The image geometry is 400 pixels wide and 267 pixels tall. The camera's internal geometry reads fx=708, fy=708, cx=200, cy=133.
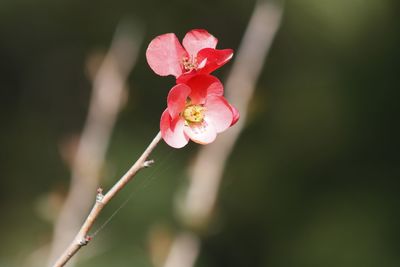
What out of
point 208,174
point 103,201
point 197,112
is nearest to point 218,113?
point 197,112

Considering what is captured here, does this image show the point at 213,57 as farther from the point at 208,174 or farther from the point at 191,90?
the point at 208,174

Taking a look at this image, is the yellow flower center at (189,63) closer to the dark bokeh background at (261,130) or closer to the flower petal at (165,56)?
the flower petal at (165,56)

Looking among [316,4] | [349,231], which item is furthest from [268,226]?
[316,4]

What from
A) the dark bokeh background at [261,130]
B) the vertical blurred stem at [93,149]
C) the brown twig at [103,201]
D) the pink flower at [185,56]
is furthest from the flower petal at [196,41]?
the dark bokeh background at [261,130]

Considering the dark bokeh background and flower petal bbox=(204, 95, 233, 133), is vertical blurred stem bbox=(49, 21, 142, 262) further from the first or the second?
the dark bokeh background

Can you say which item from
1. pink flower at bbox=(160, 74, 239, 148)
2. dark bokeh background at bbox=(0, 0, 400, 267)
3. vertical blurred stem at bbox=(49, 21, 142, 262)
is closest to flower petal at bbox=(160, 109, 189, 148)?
pink flower at bbox=(160, 74, 239, 148)
